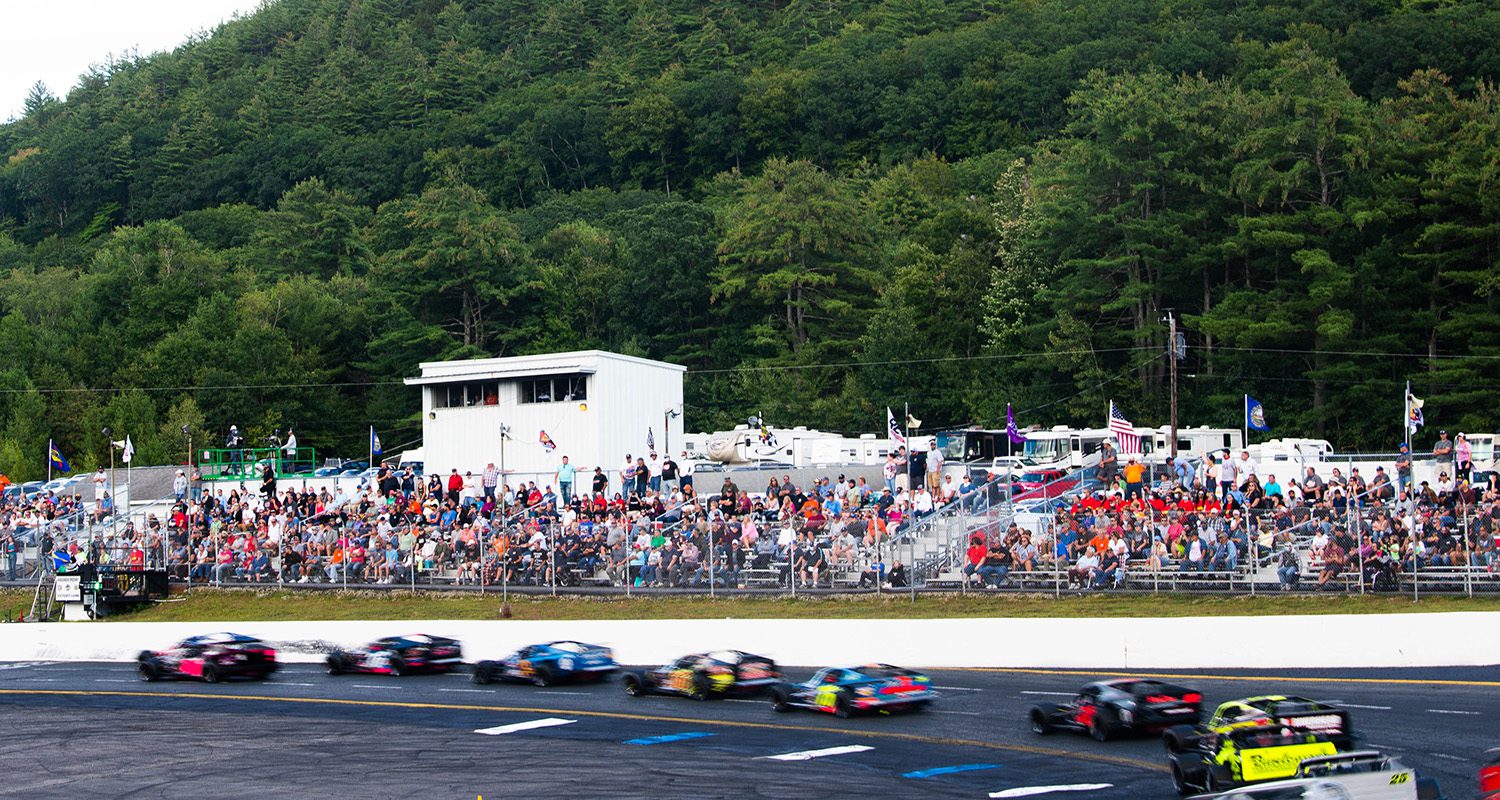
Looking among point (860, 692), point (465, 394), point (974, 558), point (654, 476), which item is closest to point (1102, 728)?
point (860, 692)

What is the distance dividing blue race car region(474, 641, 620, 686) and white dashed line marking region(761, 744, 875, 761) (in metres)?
8.32

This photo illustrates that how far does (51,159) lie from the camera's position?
174625mm

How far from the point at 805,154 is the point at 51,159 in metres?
89.7

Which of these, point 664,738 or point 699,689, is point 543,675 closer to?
point 699,689

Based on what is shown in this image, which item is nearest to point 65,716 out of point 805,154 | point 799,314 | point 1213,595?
point 1213,595

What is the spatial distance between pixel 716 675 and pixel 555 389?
2836 cm

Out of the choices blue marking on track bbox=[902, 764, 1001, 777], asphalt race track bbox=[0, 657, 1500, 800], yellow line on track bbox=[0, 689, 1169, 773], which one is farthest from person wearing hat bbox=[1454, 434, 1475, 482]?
blue marking on track bbox=[902, 764, 1001, 777]

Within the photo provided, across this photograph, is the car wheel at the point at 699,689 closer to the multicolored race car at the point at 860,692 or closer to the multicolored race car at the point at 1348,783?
the multicolored race car at the point at 860,692

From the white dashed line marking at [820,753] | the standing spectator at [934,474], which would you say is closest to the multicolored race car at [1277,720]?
the white dashed line marking at [820,753]

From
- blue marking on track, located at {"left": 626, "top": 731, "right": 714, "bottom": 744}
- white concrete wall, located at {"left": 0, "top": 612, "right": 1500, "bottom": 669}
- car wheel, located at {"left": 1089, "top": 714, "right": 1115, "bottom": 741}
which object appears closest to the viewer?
car wheel, located at {"left": 1089, "top": 714, "right": 1115, "bottom": 741}

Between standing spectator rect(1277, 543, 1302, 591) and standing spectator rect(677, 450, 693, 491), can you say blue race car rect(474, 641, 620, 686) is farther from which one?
standing spectator rect(1277, 543, 1302, 591)

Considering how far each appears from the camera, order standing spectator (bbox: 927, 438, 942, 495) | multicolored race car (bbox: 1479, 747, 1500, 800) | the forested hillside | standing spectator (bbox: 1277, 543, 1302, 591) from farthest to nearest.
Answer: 1. the forested hillside
2. standing spectator (bbox: 927, 438, 942, 495)
3. standing spectator (bbox: 1277, 543, 1302, 591)
4. multicolored race car (bbox: 1479, 747, 1500, 800)

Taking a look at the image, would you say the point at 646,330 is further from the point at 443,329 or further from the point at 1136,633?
the point at 1136,633

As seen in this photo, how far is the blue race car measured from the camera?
27.3m
